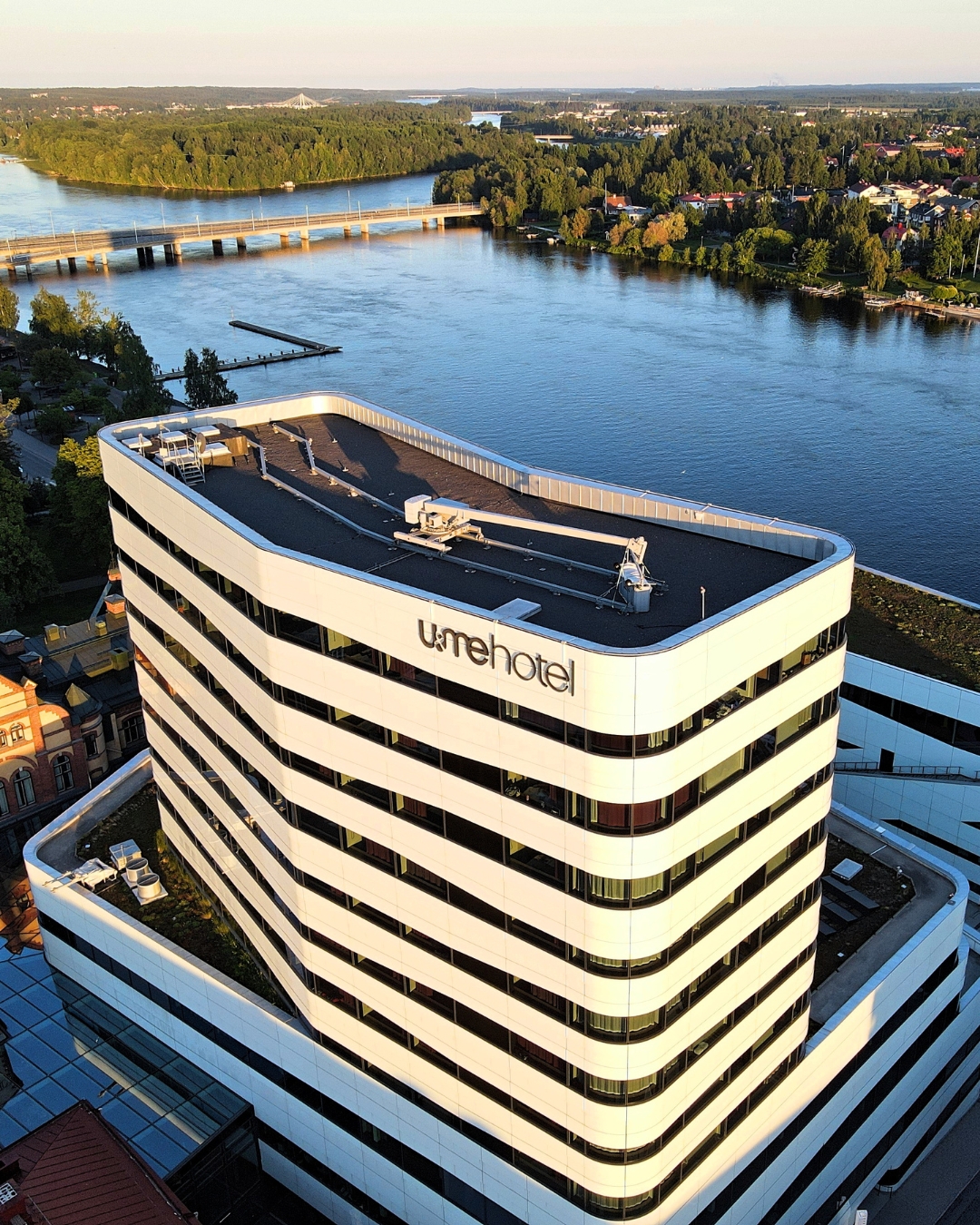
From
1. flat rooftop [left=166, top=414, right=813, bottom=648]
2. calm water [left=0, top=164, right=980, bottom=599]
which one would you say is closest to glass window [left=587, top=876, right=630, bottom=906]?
flat rooftop [left=166, top=414, right=813, bottom=648]

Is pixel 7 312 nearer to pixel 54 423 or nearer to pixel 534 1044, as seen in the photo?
pixel 54 423

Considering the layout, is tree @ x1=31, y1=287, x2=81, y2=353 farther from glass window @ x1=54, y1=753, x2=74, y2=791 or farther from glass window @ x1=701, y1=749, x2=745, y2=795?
glass window @ x1=701, y1=749, x2=745, y2=795

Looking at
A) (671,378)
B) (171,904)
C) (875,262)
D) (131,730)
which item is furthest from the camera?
(875,262)

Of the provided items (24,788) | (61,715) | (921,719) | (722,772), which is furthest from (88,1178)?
(921,719)

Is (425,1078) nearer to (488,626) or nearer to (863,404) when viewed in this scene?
(488,626)

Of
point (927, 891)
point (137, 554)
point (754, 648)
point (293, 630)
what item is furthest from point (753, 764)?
point (137, 554)

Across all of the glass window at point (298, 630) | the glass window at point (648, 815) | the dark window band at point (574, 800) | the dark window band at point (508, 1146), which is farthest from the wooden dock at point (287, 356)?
the glass window at point (648, 815)
